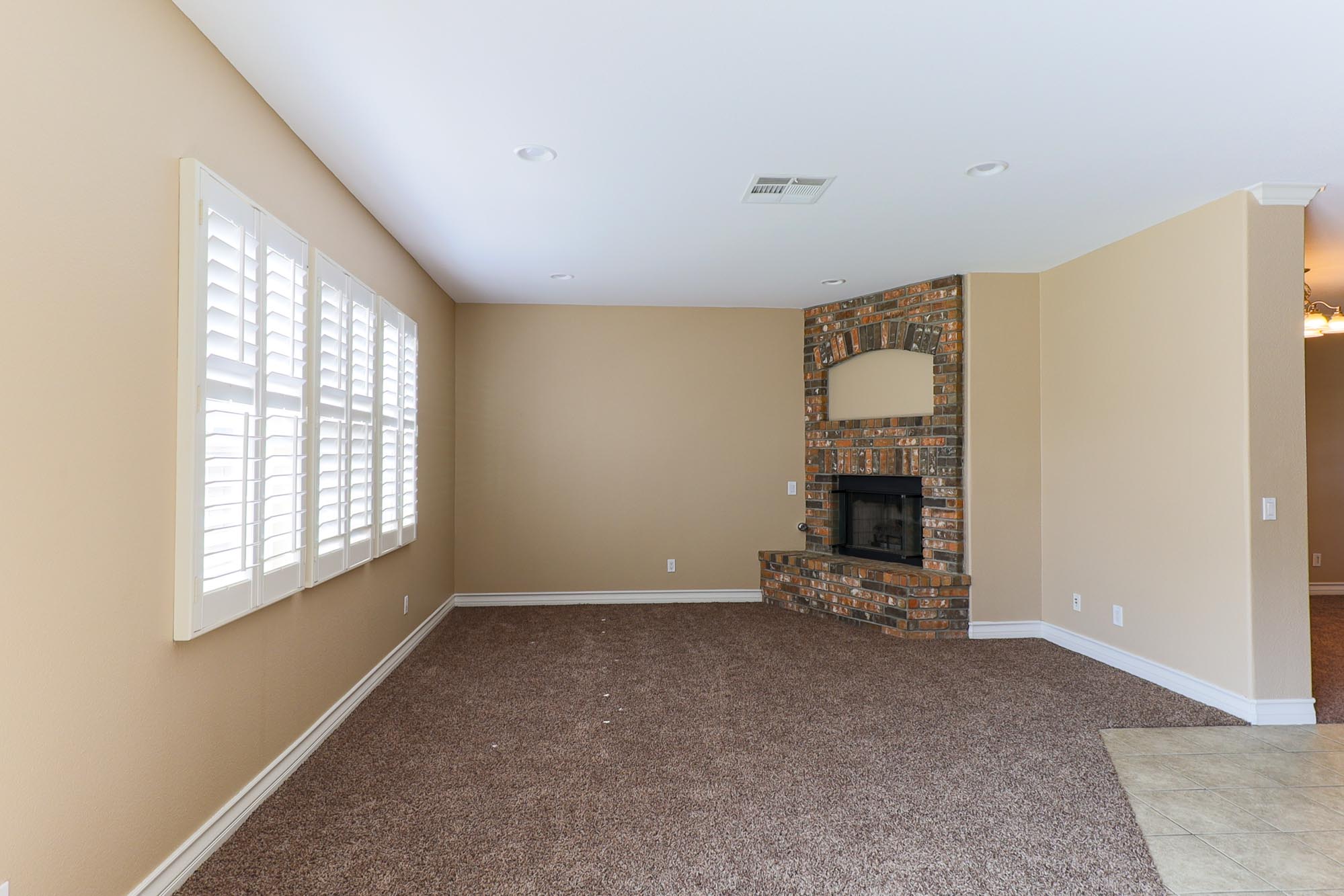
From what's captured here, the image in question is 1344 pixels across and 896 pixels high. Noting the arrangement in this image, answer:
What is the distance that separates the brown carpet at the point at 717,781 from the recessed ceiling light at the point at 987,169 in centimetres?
263

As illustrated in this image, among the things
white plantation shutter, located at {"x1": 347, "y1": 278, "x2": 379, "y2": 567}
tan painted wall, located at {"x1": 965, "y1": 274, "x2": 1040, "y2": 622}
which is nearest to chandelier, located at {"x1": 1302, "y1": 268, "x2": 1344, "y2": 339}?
tan painted wall, located at {"x1": 965, "y1": 274, "x2": 1040, "y2": 622}

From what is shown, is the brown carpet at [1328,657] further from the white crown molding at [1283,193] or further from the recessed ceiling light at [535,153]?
A: the recessed ceiling light at [535,153]

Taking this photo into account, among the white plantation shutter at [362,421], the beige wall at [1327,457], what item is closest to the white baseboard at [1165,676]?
the beige wall at [1327,457]

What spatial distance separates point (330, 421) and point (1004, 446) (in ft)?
14.6

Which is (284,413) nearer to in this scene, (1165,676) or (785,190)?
(785,190)

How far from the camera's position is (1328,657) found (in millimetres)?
4652

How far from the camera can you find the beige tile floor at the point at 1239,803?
2.31 metres

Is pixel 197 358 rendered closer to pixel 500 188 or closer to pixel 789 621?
pixel 500 188

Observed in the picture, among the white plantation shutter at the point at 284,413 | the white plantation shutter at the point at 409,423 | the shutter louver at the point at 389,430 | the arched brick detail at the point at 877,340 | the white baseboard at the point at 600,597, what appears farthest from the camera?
the white baseboard at the point at 600,597

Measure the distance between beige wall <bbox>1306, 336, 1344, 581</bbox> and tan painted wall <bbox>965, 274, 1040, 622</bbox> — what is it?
3457 millimetres

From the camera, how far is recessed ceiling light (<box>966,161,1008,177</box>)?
3277 millimetres

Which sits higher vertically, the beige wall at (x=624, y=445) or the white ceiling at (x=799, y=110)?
the white ceiling at (x=799, y=110)

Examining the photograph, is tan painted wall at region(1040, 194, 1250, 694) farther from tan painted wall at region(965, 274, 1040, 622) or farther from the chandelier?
the chandelier

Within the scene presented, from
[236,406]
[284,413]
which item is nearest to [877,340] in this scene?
[284,413]
